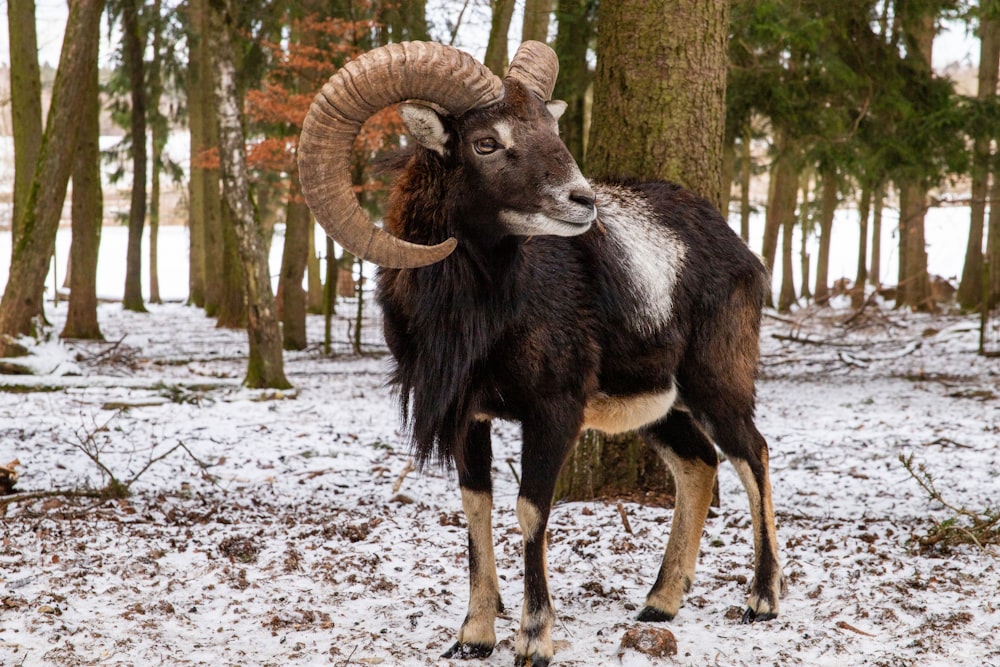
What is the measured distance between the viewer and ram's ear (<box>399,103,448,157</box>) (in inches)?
155

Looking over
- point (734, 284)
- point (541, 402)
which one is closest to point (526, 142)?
point (541, 402)

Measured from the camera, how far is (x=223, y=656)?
3.82 metres

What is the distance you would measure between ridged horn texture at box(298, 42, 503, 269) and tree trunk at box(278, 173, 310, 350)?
12257 mm

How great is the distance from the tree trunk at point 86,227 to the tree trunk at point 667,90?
1293 cm

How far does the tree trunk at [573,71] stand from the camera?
42.9 ft

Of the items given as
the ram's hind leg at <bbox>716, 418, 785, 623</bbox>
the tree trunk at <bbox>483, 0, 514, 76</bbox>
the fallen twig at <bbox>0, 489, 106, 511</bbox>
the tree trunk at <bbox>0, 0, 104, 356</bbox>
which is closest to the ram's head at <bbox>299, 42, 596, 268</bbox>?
the ram's hind leg at <bbox>716, 418, 785, 623</bbox>

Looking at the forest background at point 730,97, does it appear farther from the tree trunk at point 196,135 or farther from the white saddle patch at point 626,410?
the white saddle patch at point 626,410

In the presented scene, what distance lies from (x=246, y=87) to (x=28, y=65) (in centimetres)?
723

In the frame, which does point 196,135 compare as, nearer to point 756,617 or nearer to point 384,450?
point 384,450

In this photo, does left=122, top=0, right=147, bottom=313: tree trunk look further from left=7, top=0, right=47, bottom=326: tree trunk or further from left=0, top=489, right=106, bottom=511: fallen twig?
left=0, top=489, right=106, bottom=511: fallen twig

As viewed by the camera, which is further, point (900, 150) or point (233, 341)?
point (233, 341)

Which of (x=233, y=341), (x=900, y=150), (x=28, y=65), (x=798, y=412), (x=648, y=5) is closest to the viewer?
(x=648, y=5)

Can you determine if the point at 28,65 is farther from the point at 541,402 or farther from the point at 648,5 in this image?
the point at 541,402

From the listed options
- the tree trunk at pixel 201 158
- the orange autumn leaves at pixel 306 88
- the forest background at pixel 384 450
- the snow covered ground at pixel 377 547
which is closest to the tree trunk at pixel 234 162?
the forest background at pixel 384 450
